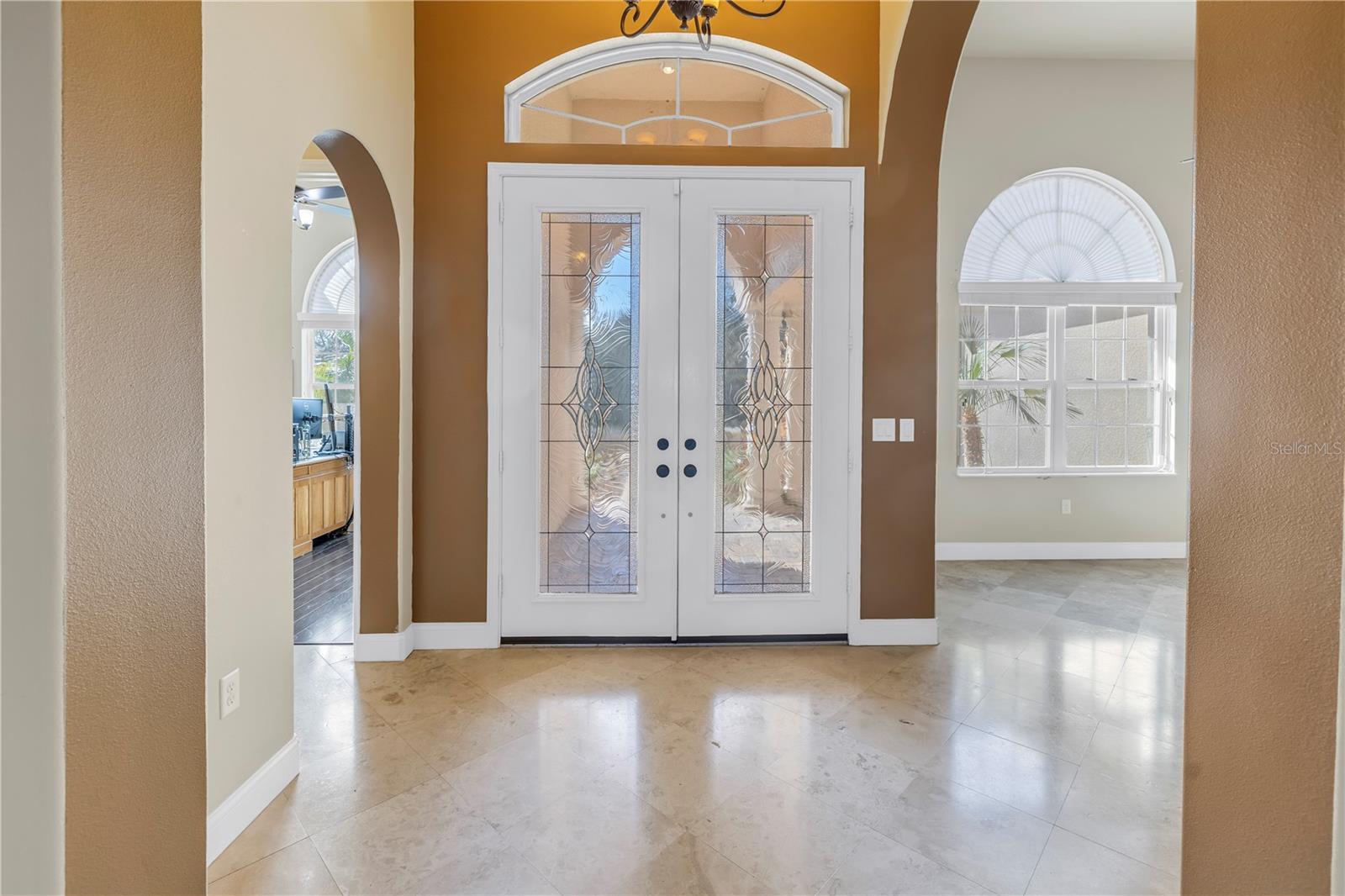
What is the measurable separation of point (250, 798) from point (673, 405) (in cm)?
222

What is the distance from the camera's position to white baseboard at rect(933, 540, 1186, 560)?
→ 15.8 feet

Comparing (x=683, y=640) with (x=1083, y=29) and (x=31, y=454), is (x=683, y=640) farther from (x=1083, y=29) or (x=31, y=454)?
(x=1083, y=29)

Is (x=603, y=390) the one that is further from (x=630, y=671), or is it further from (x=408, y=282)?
(x=630, y=671)

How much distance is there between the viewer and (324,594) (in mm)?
3918

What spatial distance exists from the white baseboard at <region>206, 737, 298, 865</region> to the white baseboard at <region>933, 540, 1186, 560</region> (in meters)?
4.49

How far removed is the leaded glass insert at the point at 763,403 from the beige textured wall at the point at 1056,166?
2159 millimetres

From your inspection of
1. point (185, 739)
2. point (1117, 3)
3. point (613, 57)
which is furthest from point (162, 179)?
point (1117, 3)

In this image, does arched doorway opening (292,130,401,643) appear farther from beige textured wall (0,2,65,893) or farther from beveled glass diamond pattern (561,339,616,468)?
beige textured wall (0,2,65,893)

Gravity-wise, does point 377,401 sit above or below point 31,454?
above

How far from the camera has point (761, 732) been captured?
2.27 meters

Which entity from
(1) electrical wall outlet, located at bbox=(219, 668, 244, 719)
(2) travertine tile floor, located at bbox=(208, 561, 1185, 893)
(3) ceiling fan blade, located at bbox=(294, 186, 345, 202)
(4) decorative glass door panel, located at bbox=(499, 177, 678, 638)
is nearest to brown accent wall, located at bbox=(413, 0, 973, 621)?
(4) decorative glass door panel, located at bbox=(499, 177, 678, 638)

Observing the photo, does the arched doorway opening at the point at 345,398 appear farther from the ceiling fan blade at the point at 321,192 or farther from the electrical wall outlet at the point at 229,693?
the electrical wall outlet at the point at 229,693

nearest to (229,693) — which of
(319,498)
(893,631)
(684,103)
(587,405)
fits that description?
(587,405)

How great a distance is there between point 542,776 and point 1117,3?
5.70 m
